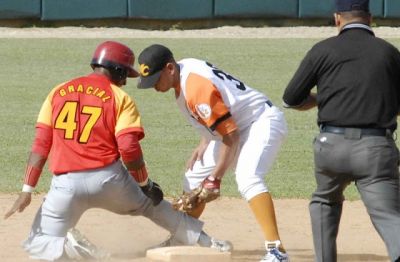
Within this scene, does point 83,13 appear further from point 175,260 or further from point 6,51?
point 175,260

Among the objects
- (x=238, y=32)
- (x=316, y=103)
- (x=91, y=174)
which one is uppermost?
(x=316, y=103)

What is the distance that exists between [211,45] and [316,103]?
15291 millimetres

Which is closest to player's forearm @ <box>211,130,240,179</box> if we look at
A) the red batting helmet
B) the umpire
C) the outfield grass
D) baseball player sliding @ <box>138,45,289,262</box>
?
baseball player sliding @ <box>138,45,289,262</box>

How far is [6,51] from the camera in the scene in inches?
803

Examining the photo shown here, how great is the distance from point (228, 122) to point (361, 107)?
1063 millimetres

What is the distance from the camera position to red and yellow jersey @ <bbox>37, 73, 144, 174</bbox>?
21.9 feet

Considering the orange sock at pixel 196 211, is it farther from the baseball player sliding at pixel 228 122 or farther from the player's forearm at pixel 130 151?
the player's forearm at pixel 130 151

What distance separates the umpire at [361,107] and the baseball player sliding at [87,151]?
1208mm

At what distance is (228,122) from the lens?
675 cm

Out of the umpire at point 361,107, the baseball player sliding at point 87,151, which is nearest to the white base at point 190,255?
the baseball player sliding at point 87,151

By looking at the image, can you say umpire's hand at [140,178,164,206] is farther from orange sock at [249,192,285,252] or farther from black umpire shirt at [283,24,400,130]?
black umpire shirt at [283,24,400,130]

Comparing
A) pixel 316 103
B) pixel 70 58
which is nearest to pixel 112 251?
pixel 316 103

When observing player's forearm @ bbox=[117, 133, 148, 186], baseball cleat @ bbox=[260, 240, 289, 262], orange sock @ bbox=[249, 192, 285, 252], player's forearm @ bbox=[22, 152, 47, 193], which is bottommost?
baseball cleat @ bbox=[260, 240, 289, 262]

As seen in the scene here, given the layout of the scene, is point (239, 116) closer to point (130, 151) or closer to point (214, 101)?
point (214, 101)
